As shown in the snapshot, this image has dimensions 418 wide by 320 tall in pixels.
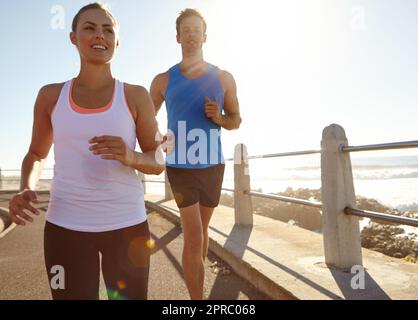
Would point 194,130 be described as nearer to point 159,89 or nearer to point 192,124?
point 192,124

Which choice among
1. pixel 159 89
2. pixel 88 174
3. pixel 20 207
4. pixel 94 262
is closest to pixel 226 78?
pixel 159 89

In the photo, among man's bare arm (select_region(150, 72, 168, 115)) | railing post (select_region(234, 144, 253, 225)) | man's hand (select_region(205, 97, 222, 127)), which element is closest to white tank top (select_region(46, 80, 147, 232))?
man's hand (select_region(205, 97, 222, 127))

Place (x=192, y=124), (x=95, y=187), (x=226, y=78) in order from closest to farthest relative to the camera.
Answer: (x=95, y=187)
(x=192, y=124)
(x=226, y=78)

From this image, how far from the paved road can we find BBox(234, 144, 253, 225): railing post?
40.9 inches

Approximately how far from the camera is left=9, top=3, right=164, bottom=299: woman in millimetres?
1604

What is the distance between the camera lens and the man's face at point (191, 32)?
9.67ft

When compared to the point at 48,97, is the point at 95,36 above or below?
above

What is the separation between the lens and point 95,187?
1.63 meters

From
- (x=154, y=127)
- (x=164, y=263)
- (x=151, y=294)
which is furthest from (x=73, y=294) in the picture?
(x=164, y=263)

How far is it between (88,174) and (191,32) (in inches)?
66.0

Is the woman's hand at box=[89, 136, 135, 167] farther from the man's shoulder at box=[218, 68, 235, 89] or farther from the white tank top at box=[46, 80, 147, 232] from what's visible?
the man's shoulder at box=[218, 68, 235, 89]

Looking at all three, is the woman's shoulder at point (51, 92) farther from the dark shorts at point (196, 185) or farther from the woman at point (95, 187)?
the dark shorts at point (196, 185)

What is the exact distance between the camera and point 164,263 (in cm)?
477

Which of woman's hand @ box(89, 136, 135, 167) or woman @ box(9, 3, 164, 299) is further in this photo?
woman @ box(9, 3, 164, 299)
